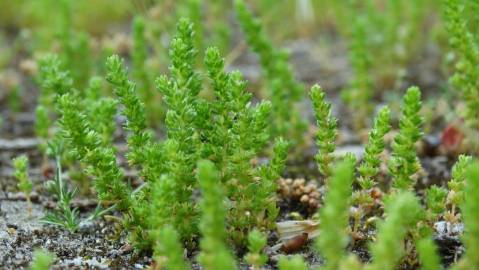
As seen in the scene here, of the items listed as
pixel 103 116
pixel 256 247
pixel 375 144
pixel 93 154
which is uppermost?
pixel 103 116

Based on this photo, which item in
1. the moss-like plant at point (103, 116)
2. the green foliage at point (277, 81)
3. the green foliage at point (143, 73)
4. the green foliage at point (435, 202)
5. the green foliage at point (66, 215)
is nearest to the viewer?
the green foliage at point (435, 202)

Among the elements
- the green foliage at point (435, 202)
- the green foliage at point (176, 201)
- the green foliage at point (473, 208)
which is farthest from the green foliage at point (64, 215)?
the green foliage at point (473, 208)

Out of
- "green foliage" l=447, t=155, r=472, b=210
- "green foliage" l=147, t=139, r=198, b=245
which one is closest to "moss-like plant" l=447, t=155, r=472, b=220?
"green foliage" l=447, t=155, r=472, b=210

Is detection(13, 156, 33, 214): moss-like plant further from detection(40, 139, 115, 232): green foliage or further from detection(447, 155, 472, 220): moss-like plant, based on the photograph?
detection(447, 155, 472, 220): moss-like plant

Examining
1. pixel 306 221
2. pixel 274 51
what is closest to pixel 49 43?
pixel 274 51

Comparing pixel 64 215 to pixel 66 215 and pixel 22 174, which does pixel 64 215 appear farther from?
pixel 22 174

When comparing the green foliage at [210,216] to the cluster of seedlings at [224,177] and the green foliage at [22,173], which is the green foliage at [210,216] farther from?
the green foliage at [22,173]

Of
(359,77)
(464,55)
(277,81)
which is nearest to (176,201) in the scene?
(277,81)
